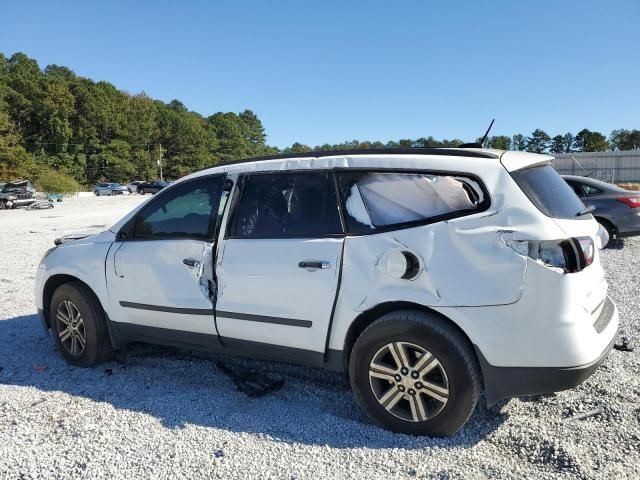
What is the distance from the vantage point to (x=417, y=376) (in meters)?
3.00

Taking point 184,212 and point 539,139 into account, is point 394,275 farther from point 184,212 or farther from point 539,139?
point 539,139

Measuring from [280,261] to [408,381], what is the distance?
1.12 metres

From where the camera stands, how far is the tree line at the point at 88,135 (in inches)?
2671

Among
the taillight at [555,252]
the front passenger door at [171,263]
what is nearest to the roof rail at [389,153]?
the front passenger door at [171,263]

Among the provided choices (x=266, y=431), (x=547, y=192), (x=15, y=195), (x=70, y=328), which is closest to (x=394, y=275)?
(x=547, y=192)

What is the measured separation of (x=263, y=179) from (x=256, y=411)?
5.40ft

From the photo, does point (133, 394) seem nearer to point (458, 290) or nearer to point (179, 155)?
point (458, 290)

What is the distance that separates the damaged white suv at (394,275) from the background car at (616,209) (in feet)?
25.5

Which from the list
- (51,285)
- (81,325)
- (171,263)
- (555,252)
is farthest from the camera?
(51,285)

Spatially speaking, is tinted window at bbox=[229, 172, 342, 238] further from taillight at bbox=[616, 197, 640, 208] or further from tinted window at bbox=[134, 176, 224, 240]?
taillight at bbox=[616, 197, 640, 208]

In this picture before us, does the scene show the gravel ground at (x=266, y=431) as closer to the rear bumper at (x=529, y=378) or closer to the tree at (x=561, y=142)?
the rear bumper at (x=529, y=378)

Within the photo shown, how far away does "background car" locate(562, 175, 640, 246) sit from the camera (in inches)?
393

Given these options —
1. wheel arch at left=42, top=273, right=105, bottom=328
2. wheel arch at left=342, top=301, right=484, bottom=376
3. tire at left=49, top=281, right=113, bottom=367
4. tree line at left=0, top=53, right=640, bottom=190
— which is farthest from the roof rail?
tree line at left=0, top=53, right=640, bottom=190

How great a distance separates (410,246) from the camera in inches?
118
